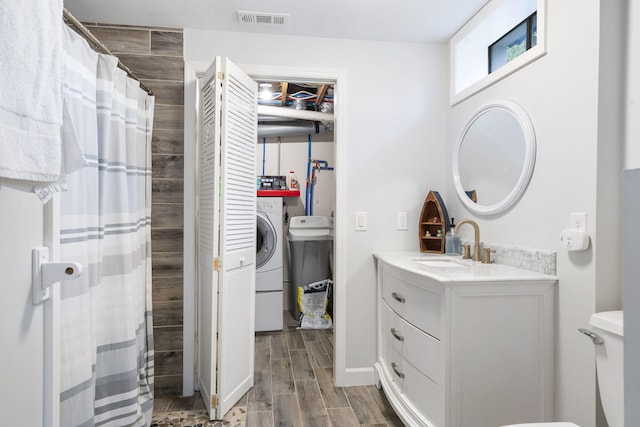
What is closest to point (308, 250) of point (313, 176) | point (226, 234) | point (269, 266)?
point (269, 266)

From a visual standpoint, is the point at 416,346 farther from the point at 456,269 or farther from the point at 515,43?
the point at 515,43

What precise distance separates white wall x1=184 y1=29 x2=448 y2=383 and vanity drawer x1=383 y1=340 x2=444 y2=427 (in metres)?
0.43

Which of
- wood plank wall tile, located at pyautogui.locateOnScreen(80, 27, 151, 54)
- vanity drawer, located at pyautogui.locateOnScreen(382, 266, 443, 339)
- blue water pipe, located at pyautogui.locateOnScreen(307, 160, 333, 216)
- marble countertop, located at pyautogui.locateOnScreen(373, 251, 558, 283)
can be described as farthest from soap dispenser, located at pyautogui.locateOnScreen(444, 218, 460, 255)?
wood plank wall tile, located at pyautogui.locateOnScreen(80, 27, 151, 54)

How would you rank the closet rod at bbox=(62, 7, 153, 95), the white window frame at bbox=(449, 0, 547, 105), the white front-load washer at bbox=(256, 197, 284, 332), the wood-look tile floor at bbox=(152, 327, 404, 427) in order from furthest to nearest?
1. the white front-load washer at bbox=(256, 197, 284, 332)
2. the wood-look tile floor at bbox=(152, 327, 404, 427)
3. the white window frame at bbox=(449, 0, 547, 105)
4. the closet rod at bbox=(62, 7, 153, 95)

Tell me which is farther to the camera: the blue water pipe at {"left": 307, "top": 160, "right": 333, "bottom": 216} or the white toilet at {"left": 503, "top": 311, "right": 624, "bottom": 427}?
the blue water pipe at {"left": 307, "top": 160, "right": 333, "bottom": 216}

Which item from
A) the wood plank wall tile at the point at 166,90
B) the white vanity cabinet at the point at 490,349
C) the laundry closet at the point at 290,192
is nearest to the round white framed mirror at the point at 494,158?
the white vanity cabinet at the point at 490,349

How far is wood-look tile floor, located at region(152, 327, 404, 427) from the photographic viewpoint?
1863 mm

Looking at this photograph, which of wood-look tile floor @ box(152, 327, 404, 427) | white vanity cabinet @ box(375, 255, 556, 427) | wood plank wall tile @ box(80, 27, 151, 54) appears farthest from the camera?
wood plank wall tile @ box(80, 27, 151, 54)

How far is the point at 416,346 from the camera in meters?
1.59

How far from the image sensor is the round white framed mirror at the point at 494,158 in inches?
64.0

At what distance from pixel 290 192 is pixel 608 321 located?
275cm

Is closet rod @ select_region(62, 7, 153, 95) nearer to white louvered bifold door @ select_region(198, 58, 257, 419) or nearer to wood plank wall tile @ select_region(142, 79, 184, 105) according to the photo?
wood plank wall tile @ select_region(142, 79, 184, 105)

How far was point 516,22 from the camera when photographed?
188 centimetres

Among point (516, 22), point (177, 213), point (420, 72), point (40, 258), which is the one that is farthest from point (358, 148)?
point (40, 258)
